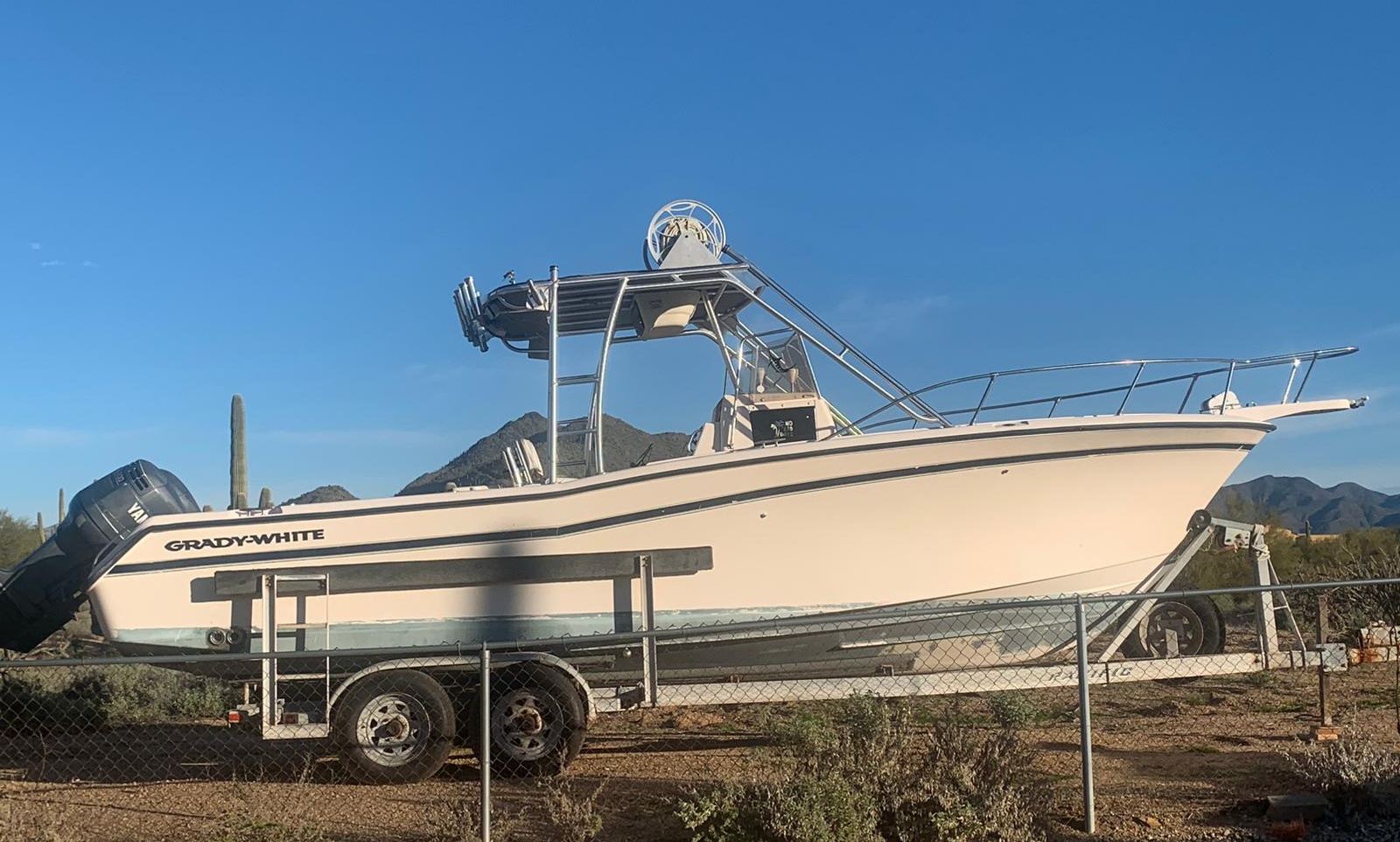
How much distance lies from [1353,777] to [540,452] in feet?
35.3

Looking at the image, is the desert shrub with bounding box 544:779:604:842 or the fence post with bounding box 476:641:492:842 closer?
the fence post with bounding box 476:641:492:842

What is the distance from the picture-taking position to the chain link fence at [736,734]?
17.4ft

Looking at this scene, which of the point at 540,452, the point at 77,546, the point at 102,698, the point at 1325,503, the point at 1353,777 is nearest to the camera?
the point at 1353,777

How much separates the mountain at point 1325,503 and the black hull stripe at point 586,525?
6071 cm

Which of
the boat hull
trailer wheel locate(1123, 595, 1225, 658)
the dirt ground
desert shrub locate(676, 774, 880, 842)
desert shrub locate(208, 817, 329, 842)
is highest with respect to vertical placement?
the boat hull

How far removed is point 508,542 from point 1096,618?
449 cm

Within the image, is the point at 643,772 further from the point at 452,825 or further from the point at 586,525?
the point at 452,825

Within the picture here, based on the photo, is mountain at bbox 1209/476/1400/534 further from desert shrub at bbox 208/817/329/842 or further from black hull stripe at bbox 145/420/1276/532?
desert shrub at bbox 208/817/329/842

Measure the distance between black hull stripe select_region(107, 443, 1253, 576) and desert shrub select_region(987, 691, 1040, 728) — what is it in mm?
1781

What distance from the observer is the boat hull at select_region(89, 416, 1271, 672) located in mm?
7801

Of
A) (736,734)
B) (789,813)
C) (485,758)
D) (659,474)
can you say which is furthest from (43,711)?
(789,813)

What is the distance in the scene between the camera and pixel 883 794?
5203mm

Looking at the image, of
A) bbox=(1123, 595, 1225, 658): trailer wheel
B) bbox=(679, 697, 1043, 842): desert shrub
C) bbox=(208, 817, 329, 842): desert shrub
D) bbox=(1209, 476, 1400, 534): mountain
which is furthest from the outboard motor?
bbox=(1209, 476, 1400, 534): mountain

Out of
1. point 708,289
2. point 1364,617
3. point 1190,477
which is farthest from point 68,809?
point 1364,617
